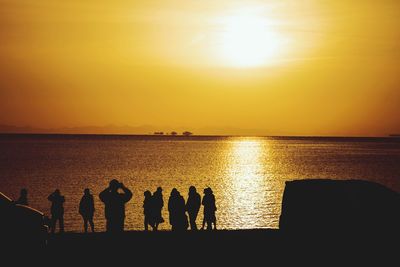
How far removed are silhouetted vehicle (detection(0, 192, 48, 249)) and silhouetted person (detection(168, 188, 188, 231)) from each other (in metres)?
6.45

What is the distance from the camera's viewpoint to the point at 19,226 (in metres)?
13.6

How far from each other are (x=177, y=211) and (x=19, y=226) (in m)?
7.40

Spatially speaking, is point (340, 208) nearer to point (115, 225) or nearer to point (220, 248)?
point (220, 248)

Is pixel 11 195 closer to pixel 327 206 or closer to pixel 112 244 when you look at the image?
pixel 112 244

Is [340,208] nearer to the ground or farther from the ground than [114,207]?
nearer to the ground

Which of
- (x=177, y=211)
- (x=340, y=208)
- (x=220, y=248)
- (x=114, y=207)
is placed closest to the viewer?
(x=340, y=208)

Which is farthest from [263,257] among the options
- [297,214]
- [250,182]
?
[250,182]

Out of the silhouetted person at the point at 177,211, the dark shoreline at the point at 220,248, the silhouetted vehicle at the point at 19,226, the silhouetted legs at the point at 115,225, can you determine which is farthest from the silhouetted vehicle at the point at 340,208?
the silhouetted person at the point at 177,211

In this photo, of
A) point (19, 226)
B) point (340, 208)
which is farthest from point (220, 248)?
point (19, 226)

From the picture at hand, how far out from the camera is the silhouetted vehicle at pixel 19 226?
13273 millimetres

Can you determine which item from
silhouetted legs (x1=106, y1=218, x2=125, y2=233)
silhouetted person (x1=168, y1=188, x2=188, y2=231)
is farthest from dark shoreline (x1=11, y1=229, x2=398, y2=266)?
silhouetted person (x1=168, y1=188, x2=188, y2=231)

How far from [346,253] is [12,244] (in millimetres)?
6815

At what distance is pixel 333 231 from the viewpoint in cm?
1263

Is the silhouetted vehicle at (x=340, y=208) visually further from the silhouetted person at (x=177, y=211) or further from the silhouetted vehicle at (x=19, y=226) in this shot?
the silhouetted person at (x=177, y=211)
